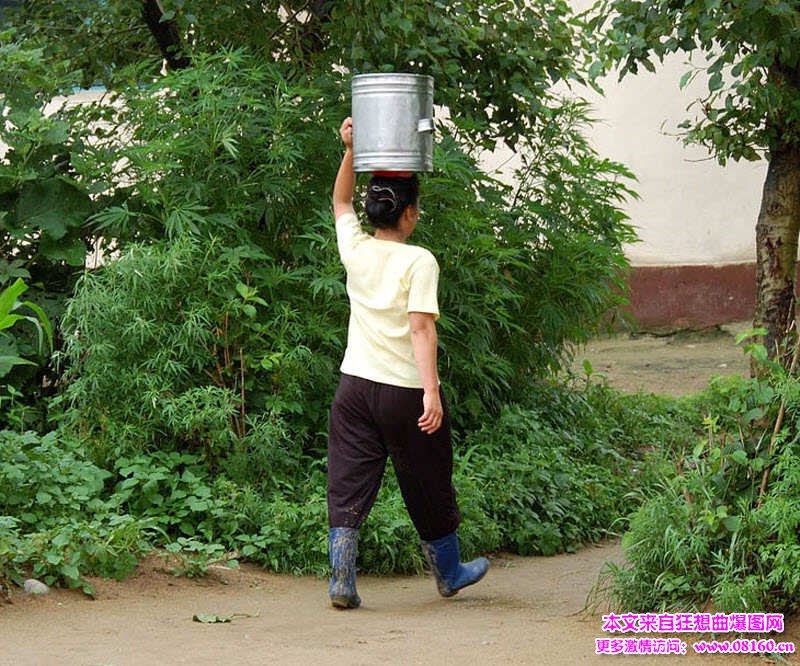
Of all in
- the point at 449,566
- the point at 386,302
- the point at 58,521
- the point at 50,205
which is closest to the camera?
the point at 386,302

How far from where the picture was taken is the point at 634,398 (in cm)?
1003

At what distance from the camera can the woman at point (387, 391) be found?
4977mm

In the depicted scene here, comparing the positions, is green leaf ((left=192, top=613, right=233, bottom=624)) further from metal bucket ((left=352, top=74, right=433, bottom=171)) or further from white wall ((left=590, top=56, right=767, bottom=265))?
white wall ((left=590, top=56, right=767, bottom=265))

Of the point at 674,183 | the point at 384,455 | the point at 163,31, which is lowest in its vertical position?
the point at 384,455

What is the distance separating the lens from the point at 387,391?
5.04m

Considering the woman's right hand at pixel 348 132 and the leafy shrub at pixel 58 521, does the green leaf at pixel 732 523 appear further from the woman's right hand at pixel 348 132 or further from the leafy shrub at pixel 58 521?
the leafy shrub at pixel 58 521

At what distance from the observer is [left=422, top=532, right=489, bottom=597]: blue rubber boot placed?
5273 mm

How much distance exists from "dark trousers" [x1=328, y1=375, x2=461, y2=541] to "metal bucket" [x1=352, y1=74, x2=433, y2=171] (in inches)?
36.2

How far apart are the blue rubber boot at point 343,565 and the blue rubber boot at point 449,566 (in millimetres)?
332

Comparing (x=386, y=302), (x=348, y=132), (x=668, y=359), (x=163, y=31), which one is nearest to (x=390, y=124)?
(x=348, y=132)

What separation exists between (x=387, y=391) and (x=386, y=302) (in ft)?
1.17

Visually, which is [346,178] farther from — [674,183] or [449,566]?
[674,183]

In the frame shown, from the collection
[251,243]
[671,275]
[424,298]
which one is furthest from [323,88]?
[671,275]

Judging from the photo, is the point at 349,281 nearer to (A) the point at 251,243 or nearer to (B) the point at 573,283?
(A) the point at 251,243
